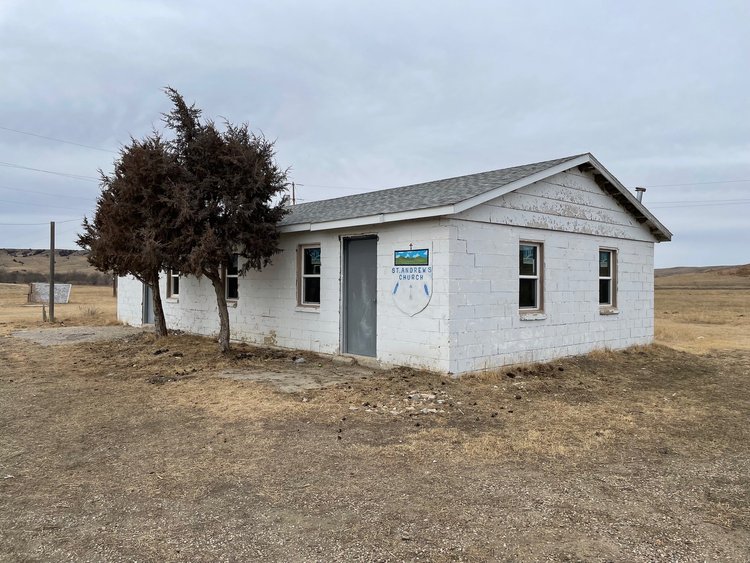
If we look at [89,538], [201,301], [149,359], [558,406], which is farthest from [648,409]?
[201,301]

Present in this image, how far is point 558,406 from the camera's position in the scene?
7.74m

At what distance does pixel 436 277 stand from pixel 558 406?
111 inches

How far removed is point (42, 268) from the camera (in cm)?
7150

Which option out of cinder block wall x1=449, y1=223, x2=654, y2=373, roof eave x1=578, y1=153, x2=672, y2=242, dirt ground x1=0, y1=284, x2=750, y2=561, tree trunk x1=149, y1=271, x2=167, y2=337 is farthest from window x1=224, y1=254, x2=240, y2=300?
roof eave x1=578, y1=153, x2=672, y2=242

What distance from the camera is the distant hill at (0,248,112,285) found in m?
56.9

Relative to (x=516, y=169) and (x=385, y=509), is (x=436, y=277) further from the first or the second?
(x=385, y=509)

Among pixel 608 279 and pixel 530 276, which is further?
pixel 608 279

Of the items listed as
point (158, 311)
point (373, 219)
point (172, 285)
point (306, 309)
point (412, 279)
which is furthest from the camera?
point (172, 285)

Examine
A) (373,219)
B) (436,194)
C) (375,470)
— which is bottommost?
(375,470)

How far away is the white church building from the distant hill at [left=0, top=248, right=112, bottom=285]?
41067mm

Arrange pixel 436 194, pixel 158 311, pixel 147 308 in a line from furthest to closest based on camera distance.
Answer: pixel 147 308, pixel 158 311, pixel 436 194

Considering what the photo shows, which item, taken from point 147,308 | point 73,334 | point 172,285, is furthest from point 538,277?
point 73,334

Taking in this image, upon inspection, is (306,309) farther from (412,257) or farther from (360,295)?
(412,257)

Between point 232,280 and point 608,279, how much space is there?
907 cm
